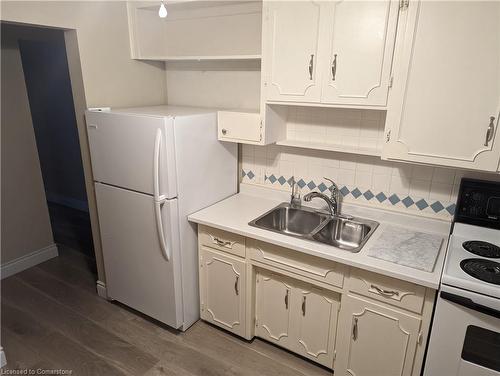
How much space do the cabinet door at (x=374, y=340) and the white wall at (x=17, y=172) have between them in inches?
116

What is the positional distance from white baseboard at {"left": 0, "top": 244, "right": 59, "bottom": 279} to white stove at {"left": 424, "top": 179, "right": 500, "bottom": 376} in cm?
335

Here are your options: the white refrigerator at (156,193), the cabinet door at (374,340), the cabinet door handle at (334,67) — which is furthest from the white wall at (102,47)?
the cabinet door at (374,340)

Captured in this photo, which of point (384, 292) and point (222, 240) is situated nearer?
point (384, 292)

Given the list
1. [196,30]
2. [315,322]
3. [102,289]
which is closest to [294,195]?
[315,322]

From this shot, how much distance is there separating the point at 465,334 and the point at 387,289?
36 centimetres

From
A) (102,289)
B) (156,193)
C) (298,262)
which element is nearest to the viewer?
(298,262)

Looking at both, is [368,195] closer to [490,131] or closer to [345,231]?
[345,231]

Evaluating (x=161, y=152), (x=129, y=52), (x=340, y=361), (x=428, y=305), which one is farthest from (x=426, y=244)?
(x=129, y=52)

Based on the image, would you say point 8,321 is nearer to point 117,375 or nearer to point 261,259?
point 117,375

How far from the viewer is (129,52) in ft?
8.49

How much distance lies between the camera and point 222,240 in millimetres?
2227

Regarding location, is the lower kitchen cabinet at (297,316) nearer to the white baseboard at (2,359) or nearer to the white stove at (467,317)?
the white stove at (467,317)

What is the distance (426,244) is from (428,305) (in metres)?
0.37

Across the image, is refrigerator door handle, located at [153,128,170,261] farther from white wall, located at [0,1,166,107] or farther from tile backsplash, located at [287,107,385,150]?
tile backsplash, located at [287,107,385,150]
